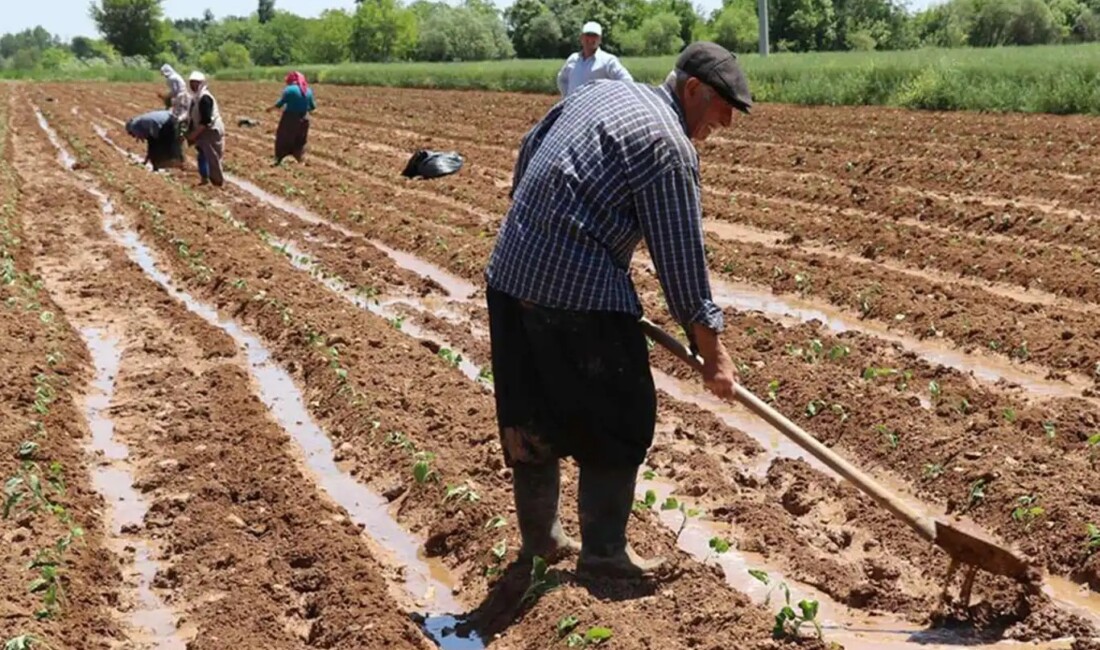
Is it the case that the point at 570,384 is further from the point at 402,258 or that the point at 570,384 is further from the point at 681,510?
the point at 402,258

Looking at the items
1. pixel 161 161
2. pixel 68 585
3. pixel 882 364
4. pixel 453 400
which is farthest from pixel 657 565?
pixel 161 161

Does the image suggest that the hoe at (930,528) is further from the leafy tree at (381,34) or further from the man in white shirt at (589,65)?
the leafy tree at (381,34)

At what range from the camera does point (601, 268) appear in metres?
4.06

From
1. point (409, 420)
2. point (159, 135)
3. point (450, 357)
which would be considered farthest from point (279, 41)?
point (409, 420)

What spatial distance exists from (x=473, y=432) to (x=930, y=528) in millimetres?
2611

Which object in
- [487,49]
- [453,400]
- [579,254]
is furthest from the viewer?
[487,49]

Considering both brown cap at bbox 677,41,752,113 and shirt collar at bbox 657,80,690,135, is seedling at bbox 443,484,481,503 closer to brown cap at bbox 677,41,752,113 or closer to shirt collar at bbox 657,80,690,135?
shirt collar at bbox 657,80,690,135

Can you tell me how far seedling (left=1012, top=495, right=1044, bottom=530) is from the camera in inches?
201

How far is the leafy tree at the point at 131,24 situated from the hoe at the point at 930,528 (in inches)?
3532

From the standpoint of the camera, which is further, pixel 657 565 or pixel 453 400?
pixel 453 400

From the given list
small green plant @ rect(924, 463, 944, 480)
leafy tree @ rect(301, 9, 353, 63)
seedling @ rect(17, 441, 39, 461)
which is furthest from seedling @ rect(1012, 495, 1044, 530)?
leafy tree @ rect(301, 9, 353, 63)

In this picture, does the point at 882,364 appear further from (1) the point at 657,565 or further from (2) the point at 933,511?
(1) the point at 657,565

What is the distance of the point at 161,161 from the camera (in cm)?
1691

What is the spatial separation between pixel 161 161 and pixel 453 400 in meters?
11.1
